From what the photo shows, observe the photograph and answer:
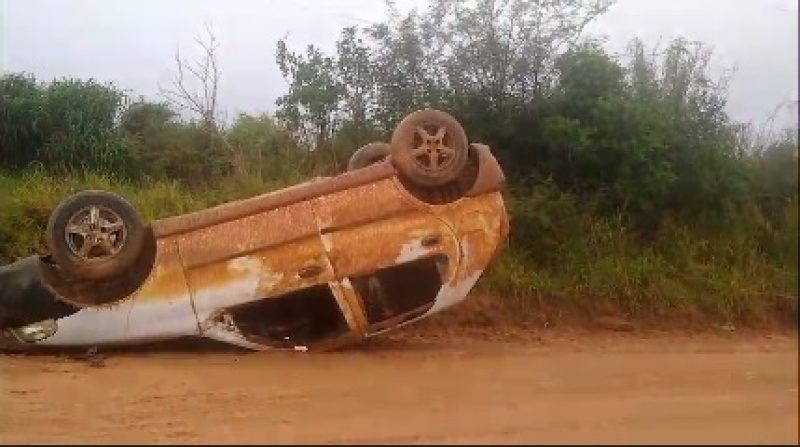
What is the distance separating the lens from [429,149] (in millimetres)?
6805

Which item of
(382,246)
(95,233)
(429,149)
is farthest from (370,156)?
(95,233)

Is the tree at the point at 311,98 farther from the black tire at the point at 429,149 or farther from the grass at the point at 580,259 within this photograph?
the black tire at the point at 429,149

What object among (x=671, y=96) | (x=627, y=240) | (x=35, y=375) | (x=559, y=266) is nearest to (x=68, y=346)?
(x=35, y=375)

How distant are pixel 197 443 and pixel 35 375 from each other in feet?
9.30

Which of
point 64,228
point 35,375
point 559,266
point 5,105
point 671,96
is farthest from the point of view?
point 5,105

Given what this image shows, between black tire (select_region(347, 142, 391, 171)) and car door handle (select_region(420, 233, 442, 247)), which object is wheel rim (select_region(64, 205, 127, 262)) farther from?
car door handle (select_region(420, 233, 442, 247))

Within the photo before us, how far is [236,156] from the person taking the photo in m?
12.3

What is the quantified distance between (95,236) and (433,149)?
246cm

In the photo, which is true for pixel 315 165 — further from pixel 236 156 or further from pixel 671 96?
pixel 671 96

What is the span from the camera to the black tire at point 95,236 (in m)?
6.71

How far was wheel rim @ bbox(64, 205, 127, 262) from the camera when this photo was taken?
677cm

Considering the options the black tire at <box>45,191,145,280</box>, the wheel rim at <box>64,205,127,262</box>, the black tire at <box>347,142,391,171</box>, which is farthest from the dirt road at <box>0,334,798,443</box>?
the black tire at <box>347,142,391,171</box>

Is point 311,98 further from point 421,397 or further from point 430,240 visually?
point 421,397

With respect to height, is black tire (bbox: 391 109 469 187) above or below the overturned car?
above
